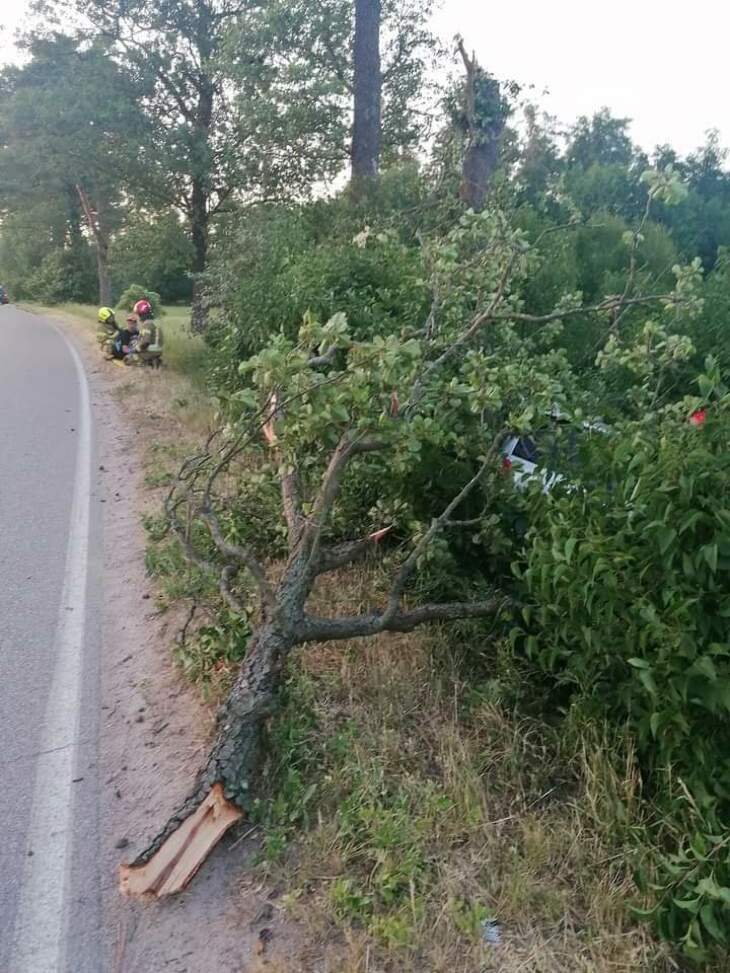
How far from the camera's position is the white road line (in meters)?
2.92

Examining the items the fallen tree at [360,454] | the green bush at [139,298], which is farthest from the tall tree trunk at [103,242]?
the fallen tree at [360,454]

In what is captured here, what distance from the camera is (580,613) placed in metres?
3.43

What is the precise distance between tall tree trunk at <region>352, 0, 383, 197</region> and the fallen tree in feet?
27.1

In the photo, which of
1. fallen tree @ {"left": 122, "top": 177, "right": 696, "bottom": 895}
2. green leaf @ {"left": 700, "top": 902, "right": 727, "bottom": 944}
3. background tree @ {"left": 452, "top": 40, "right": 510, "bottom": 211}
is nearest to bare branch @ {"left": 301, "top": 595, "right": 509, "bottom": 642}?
fallen tree @ {"left": 122, "top": 177, "right": 696, "bottom": 895}

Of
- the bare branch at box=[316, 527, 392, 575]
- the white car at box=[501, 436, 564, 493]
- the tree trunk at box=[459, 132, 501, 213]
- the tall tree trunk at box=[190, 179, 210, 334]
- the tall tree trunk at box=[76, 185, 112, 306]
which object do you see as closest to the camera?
the white car at box=[501, 436, 564, 493]

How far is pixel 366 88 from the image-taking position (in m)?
13.3

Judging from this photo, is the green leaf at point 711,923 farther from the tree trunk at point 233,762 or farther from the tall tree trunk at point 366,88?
Answer: the tall tree trunk at point 366,88

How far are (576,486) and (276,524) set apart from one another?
2.89 meters

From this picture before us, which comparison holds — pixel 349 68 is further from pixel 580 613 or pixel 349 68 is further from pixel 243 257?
pixel 580 613

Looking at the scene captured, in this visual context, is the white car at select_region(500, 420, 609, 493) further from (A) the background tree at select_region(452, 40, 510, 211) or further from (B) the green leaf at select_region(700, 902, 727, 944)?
(A) the background tree at select_region(452, 40, 510, 211)

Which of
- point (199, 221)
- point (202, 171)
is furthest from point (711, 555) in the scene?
point (199, 221)

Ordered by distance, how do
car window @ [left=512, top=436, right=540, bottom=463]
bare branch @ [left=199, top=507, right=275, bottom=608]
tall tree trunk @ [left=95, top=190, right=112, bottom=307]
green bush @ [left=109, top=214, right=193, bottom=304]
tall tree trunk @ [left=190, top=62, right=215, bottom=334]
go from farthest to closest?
tall tree trunk @ [left=95, top=190, right=112, bottom=307]
green bush @ [left=109, top=214, right=193, bottom=304]
tall tree trunk @ [left=190, top=62, right=215, bottom=334]
car window @ [left=512, top=436, right=540, bottom=463]
bare branch @ [left=199, top=507, right=275, bottom=608]

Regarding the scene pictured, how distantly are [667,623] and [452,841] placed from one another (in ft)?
4.13

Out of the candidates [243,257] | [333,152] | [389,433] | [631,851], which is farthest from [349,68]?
[631,851]
